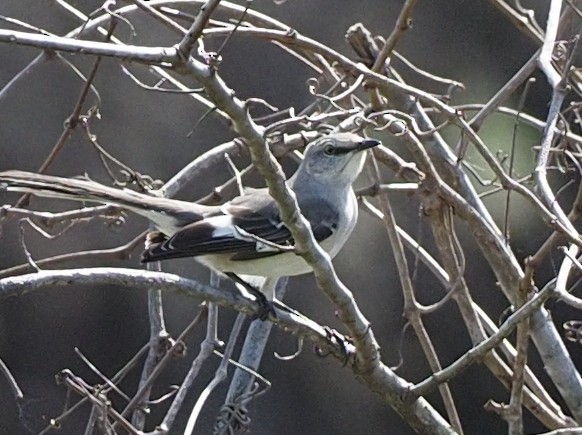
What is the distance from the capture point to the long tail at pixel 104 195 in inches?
111

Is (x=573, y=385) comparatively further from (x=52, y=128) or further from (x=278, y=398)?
(x=52, y=128)

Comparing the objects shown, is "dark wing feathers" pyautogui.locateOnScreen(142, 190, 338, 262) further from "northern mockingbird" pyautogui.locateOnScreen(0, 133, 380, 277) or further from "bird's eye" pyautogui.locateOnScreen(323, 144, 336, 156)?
"bird's eye" pyautogui.locateOnScreen(323, 144, 336, 156)

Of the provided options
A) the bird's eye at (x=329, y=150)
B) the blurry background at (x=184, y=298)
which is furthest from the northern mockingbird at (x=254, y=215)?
the blurry background at (x=184, y=298)

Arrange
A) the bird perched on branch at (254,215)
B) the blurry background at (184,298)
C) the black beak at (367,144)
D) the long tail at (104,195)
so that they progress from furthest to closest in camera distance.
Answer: the blurry background at (184,298)
the black beak at (367,144)
the bird perched on branch at (254,215)
the long tail at (104,195)

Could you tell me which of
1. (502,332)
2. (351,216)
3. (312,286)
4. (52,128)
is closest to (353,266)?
(312,286)

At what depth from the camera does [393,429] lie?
595cm

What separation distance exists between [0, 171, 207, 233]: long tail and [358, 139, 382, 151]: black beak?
0.50 m

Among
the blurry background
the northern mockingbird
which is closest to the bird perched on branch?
the northern mockingbird

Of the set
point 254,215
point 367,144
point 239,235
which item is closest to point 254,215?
point 254,215

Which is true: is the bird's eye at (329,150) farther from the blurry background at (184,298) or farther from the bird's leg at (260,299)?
the blurry background at (184,298)

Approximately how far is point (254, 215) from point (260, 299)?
0.37m

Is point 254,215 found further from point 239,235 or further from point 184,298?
point 184,298

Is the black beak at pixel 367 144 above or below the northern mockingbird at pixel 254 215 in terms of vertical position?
above

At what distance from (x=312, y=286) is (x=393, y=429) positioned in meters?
0.89
